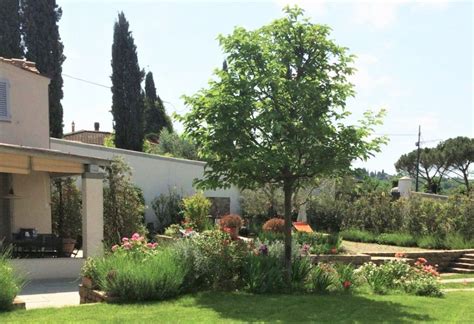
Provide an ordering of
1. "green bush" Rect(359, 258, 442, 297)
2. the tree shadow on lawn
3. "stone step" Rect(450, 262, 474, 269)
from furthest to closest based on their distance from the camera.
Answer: "stone step" Rect(450, 262, 474, 269)
"green bush" Rect(359, 258, 442, 297)
the tree shadow on lawn

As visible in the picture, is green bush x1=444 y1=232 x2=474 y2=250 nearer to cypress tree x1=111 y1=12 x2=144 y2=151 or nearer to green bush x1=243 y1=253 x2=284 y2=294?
green bush x1=243 y1=253 x2=284 y2=294

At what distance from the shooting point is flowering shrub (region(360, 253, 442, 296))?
11.1m

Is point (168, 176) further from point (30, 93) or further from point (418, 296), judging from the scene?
point (418, 296)

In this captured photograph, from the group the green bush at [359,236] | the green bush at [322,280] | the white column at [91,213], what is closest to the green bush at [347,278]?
the green bush at [322,280]

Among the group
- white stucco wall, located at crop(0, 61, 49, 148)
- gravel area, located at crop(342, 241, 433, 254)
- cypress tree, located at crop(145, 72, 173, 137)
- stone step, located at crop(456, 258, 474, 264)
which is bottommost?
stone step, located at crop(456, 258, 474, 264)

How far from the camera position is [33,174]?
17203mm

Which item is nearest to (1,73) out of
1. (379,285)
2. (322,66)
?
(322,66)

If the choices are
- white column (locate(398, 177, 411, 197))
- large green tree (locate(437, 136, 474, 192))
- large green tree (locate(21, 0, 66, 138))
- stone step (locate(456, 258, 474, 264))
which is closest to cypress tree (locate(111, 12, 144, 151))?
large green tree (locate(21, 0, 66, 138))

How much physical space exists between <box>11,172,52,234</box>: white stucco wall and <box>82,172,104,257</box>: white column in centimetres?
320

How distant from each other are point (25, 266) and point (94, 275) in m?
4.66

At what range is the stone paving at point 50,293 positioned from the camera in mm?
10070

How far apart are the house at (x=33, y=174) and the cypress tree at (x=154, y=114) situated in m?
28.7

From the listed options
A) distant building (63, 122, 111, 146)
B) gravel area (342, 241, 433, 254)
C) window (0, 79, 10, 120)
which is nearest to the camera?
window (0, 79, 10, 120)

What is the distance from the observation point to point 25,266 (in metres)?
13.5
